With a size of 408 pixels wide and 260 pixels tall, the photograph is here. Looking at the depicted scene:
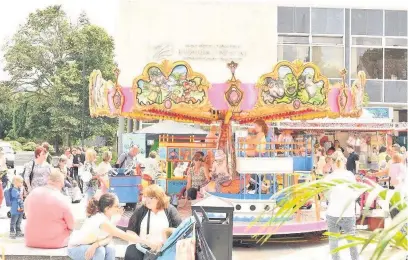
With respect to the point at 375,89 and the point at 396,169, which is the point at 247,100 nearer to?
the point at 396,169

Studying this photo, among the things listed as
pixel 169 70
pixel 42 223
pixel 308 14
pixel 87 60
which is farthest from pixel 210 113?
pixel 87 60


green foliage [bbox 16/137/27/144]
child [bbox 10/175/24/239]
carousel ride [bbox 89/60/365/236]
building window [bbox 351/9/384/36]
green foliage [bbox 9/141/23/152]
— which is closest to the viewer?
child [bbox 10/175/24/239]

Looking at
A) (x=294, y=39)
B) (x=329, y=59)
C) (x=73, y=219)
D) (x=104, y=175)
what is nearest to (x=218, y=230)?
(x=73, y=219)

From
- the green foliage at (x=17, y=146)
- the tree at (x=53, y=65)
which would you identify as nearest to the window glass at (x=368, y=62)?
the tree at (x=53, y=65)

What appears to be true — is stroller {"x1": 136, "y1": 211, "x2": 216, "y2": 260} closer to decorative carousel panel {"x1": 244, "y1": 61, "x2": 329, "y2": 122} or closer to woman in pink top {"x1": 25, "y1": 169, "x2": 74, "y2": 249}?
woman in pink top {"x1": 25, "y1": 169, "x2": 74, "y2": 249}

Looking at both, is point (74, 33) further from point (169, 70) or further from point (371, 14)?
point (169, 70)

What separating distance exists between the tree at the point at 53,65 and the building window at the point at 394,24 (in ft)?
58.0

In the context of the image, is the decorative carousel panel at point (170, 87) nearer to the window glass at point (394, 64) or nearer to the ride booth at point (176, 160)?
the ride booth at point (176, 160)

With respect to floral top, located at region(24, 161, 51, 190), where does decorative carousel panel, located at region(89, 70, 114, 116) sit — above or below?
above

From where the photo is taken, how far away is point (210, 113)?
46.0 ft

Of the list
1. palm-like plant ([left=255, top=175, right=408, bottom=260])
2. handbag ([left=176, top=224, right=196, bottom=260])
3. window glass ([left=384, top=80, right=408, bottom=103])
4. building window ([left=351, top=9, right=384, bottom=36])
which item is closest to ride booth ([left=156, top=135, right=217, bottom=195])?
handbag ([left=176, top=224, right=196, bottom=260])

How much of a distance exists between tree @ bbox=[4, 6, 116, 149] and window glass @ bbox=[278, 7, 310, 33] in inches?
517

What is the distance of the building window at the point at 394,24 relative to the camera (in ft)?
106

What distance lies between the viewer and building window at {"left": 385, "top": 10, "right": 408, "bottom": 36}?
32312 mm
